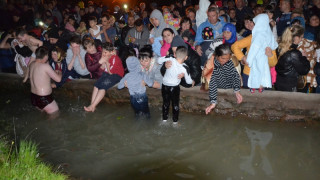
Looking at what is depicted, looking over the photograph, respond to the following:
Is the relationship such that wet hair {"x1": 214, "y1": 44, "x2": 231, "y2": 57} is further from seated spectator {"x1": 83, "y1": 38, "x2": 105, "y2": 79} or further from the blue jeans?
seated spectator {"x1": 83, "y1": 38, "x2": 105, "y2": 79}

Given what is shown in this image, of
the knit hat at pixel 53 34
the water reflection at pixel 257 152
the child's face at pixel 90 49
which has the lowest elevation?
the water reflection at pixel 257 152

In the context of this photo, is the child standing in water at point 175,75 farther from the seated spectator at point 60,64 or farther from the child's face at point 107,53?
the seated spectator at point 60,64

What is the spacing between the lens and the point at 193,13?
8.66m

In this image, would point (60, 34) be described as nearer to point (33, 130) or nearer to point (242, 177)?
point (33, 130)

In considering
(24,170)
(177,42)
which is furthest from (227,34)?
(24,170)

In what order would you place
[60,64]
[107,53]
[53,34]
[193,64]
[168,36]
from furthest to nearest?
[53,34] → [60,64] → [107,53] → [168,36] → [193,64]

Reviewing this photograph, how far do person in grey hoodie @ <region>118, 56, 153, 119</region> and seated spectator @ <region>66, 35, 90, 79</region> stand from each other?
6.36ft

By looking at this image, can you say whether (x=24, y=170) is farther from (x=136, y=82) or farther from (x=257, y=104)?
(x=257, y=104)

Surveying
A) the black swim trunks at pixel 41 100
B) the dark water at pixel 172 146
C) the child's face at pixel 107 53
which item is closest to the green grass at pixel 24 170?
the dark water at pixel 172 146

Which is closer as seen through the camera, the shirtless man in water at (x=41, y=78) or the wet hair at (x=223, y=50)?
the wet hair at (x=223, y=50)

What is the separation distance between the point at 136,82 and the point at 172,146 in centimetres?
159

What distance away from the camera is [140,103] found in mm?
6074

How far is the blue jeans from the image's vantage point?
19.7 ft

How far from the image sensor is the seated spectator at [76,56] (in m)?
6.98
